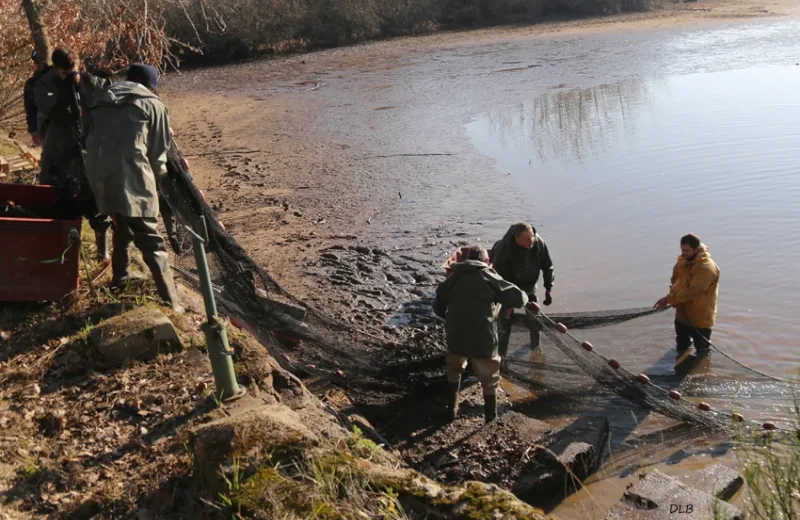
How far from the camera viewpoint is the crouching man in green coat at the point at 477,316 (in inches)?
243

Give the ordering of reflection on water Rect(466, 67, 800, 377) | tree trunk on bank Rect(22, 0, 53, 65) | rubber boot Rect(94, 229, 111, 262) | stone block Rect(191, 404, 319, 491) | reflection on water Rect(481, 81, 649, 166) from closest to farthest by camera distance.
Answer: stone block Rect(191, 404, 319, 491) → rubber boot Rect(94, 229, 111, 262) → tree trunk on bank Rect(22, 0, 53, 65) → reflection on water Rect(466, 67, 800, 377) → reflection on water Rect(481, 81, 649, 166)

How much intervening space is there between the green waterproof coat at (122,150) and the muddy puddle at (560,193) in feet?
8.91

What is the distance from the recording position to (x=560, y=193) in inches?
519

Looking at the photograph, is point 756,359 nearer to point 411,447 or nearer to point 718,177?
point 411,447

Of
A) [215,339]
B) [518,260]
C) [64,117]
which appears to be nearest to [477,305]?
[518,260]

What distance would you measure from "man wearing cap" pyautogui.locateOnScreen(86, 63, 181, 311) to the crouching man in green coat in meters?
2.22

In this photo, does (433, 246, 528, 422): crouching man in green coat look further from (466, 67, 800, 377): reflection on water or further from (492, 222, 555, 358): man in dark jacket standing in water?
(466, 67, 800, 377): reflection on water

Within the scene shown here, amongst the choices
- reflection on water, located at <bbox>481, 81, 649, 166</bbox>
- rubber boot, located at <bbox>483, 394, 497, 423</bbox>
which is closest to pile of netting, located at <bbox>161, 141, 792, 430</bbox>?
rubber boot, located at <bbox>483, 394, 497, 423</bbox>

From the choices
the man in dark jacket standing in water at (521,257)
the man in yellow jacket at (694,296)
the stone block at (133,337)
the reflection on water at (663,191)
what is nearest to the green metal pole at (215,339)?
the stone block at (133,337)

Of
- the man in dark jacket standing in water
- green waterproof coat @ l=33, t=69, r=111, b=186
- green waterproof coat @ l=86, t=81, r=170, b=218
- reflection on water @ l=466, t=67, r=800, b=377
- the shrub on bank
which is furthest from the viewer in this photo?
the shrub on bank

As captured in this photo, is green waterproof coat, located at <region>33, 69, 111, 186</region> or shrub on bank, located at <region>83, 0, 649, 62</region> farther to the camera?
shrub on bank, located at <region>83, 0, 649, 62</region>

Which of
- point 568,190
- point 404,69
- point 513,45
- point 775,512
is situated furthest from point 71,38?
point 513,45

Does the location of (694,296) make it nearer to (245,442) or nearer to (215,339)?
(215,339)

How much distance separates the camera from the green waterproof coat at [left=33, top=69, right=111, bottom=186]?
6105 millimetres
